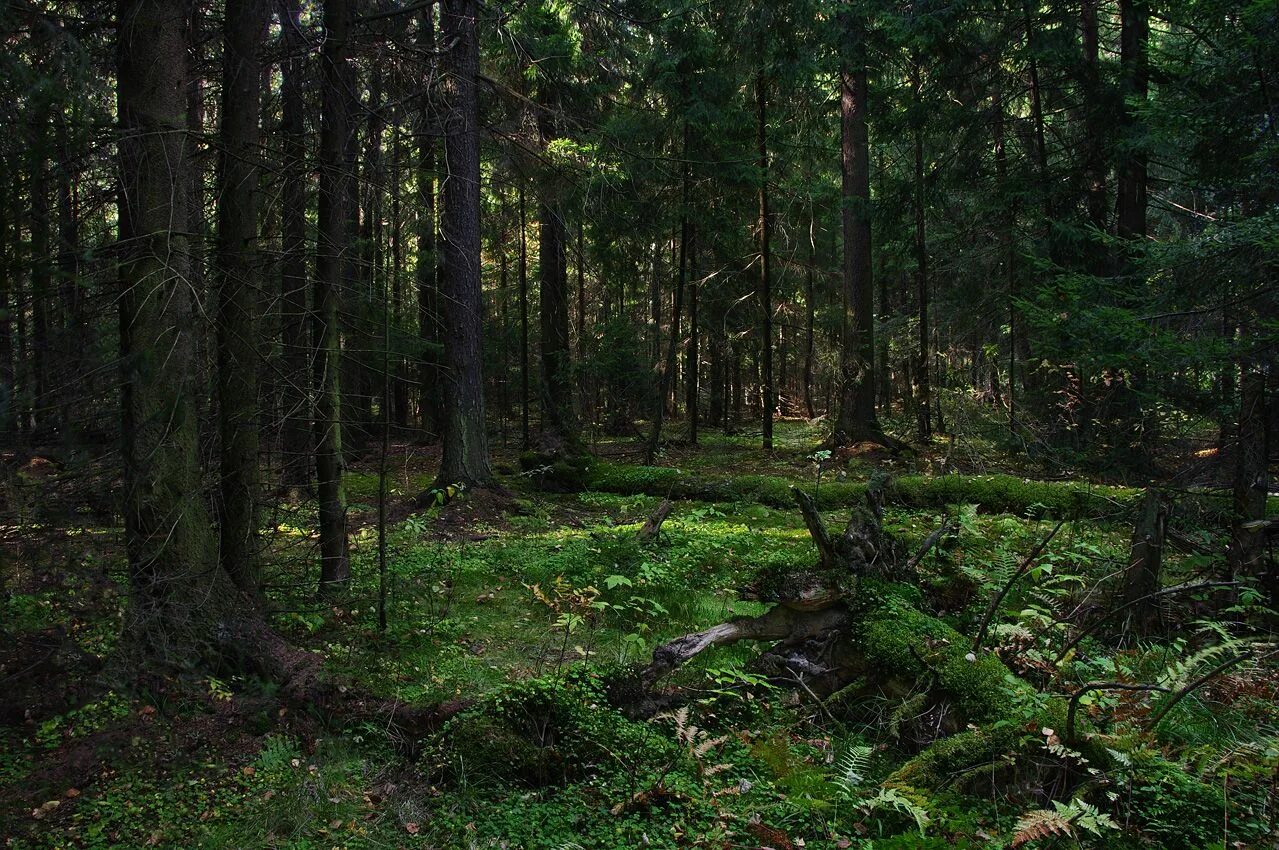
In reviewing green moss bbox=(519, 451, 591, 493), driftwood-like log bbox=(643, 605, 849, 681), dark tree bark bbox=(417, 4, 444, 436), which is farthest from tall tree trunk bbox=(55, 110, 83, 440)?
green moss bbox=(519, 451, 591, 493)

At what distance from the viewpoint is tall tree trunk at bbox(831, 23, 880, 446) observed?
1512 centimetres

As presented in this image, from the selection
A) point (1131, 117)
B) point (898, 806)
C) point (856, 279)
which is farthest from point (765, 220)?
point (898, 806)

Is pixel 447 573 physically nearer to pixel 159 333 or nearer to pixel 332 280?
pixel 332 280

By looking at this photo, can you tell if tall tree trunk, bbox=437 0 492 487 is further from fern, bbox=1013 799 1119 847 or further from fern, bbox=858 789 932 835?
fern, bbox=1013 799 1119 847

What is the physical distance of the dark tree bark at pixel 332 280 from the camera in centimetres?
514

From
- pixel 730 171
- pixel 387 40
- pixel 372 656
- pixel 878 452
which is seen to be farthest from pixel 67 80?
pixel 878 452

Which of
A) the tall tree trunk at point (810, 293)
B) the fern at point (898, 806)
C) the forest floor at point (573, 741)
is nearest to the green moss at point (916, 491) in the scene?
the forest floor at point (573, 741)

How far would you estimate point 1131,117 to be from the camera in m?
11.4

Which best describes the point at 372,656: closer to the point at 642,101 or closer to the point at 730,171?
the point at 730,171

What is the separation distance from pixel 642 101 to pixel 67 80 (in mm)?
14443

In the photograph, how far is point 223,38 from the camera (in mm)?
4840

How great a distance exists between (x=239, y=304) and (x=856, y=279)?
13725mm

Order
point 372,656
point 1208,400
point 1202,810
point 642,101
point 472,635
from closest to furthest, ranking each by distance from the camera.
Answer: point 1202,810 → point 372,656 → point 472,635 → point 1208,400 → point 642,101

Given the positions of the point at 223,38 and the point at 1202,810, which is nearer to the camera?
the point at 1202,810
